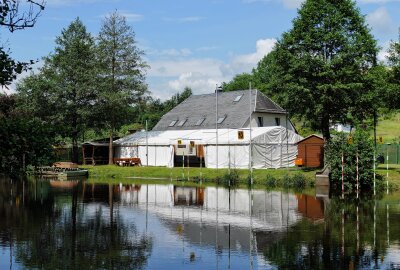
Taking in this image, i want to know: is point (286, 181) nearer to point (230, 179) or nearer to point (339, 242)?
point (230, 179)

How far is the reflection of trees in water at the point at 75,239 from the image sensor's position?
42.7 feet

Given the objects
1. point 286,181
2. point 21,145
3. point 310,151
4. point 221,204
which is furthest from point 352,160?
point 21,145

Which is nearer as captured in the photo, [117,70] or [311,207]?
[311,207]

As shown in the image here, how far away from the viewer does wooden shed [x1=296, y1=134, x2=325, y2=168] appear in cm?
4659

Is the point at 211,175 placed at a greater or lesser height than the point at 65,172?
lesser

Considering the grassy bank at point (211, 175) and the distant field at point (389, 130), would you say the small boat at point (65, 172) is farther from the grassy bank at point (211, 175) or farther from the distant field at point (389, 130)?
the distant field at point (389, 130)

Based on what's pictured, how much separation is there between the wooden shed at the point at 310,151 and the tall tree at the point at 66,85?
76.4 ft

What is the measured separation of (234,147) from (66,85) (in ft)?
71.9

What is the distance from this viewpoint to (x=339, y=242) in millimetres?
15391

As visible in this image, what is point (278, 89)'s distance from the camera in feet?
137

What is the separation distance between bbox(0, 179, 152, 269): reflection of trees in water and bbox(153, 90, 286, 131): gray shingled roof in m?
34.1

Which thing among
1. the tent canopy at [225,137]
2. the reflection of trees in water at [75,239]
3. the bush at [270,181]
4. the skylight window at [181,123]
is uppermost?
the skylight window at [181,123]

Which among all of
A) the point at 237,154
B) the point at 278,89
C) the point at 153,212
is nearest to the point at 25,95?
the point at 237,154

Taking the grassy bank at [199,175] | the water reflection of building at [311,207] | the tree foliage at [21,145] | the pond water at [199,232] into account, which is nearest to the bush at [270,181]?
the grassy bank at [199,175]
